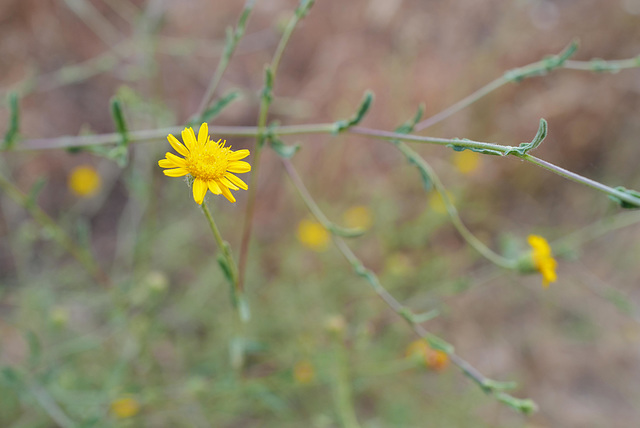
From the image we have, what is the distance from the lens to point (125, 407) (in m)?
1.76

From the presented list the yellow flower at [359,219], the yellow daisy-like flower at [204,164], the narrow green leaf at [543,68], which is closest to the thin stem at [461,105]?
the narrow green leaf at [543,68]

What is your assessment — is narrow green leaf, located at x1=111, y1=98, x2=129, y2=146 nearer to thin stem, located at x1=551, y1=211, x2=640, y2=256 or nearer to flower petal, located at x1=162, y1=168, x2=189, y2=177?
flower petal, located at x1=162, y1=168, x2=189, y2=177

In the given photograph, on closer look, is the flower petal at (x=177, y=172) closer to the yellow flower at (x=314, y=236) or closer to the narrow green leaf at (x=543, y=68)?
the narrow green leaf at (x=543, y=68)

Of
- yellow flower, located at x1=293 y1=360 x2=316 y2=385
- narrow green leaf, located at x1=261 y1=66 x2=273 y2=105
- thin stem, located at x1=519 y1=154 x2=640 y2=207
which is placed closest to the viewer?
thin stem, located at x1=519 y1=154 x2=640 y2=207

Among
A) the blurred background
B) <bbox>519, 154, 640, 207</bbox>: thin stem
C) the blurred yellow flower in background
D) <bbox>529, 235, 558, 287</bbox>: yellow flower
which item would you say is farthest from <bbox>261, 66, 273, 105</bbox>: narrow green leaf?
the blurred yellow flower in background

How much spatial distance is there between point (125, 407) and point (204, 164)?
125 centimetres

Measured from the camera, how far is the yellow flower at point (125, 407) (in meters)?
1.75

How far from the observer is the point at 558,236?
324 centimetres

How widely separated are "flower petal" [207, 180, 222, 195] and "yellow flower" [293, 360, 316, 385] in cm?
126

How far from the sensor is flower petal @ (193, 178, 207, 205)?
83 centimetres

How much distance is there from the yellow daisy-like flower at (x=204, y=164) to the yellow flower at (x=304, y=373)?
49.0 inches

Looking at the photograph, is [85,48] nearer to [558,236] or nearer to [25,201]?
[25,201]

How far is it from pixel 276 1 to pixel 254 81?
53cm

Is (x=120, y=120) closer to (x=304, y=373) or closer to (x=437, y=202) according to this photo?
(x=304, y=373)
